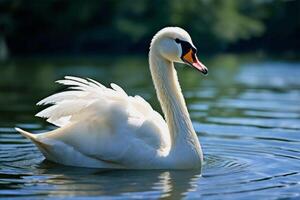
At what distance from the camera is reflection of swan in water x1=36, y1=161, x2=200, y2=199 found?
7.50 meters

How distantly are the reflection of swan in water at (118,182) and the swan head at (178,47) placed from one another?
1295mm

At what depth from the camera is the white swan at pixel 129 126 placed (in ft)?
28.3

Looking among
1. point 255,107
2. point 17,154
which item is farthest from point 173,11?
point 17,154

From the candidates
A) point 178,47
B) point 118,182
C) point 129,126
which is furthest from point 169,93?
point 118,182

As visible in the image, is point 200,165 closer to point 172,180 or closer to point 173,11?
point 172,180

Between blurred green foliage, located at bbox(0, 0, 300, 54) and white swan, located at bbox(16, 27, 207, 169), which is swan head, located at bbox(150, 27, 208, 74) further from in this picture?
blurred green foliage, located at bbox(0, 0, 300, 54)

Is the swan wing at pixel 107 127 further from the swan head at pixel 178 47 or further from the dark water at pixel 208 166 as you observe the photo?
the swan head at pixel 178 47

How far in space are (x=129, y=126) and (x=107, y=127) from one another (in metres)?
0.27

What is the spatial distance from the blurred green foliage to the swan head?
2165 inches

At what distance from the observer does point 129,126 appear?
863 cm

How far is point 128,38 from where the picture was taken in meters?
67.4

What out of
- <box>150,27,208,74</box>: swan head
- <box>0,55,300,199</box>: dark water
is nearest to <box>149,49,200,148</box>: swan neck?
<box>150,27,208,74</box>: swan head

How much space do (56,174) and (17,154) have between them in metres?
1.42

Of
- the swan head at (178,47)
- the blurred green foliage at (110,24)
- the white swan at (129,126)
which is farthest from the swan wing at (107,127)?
the blurred green foliage at (110,24)
